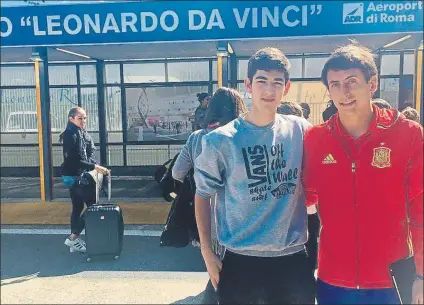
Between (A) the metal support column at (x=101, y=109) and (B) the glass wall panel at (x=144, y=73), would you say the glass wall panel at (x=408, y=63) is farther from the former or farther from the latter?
(A) the metal support column at (x=101, y=109)

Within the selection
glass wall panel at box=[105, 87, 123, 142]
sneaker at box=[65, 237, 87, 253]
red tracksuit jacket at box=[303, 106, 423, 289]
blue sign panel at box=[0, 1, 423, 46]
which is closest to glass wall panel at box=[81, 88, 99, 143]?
glass wall panel at box=[105, 87, 123, 142]

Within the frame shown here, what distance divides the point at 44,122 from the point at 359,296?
6450 millimetres

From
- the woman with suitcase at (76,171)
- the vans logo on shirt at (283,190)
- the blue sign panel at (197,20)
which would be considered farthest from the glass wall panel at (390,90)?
the vans logo on shirt at (283,190)

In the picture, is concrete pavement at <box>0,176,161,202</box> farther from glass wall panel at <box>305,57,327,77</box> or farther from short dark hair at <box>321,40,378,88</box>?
short dark hair at <box>321,40,378,88</box>

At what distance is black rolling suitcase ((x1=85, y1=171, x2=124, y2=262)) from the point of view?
15.5 feet

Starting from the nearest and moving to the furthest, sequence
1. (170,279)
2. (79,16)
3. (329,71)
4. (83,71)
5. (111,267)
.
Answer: (329,71) → (170,279) → (111,267) → (79,16) → (83,71)

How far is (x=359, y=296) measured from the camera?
1.88 meters

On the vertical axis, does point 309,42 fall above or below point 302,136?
above

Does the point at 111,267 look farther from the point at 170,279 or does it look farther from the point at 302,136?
the point at 302,136

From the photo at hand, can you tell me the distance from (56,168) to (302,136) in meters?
8.56

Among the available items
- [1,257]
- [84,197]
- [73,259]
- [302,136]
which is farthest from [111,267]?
[302,136]

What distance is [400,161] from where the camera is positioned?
1776 mm

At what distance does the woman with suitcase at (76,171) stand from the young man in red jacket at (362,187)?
3.63 m

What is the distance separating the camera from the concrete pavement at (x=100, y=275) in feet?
12.9
